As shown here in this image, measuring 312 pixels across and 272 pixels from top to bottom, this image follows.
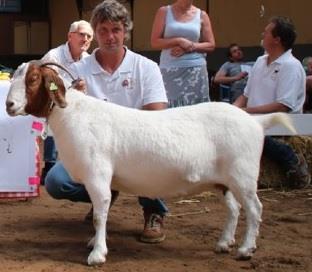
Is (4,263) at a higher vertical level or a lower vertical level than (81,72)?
lower

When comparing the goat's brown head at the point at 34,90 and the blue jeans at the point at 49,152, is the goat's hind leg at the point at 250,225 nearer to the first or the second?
the goat's brown head at the point at 34,90

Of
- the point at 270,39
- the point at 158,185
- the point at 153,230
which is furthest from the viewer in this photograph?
the point at 270,39

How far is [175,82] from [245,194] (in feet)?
8.40

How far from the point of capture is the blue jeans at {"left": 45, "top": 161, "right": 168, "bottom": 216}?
498 centimetres

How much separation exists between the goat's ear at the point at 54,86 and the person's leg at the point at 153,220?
1.17m

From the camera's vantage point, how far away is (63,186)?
16.3 ft

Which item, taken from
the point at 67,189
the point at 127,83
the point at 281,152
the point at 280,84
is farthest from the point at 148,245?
the point at 281,152

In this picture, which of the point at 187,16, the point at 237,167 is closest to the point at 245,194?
the point at 237,167

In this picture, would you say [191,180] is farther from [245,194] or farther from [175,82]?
[175,82]

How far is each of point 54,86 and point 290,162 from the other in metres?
3.41

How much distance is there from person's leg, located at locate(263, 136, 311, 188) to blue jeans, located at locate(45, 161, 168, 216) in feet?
7.36

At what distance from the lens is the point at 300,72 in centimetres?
658

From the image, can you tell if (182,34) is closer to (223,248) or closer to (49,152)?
(49,152)

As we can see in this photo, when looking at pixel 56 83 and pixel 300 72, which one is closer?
pixel 56 83
